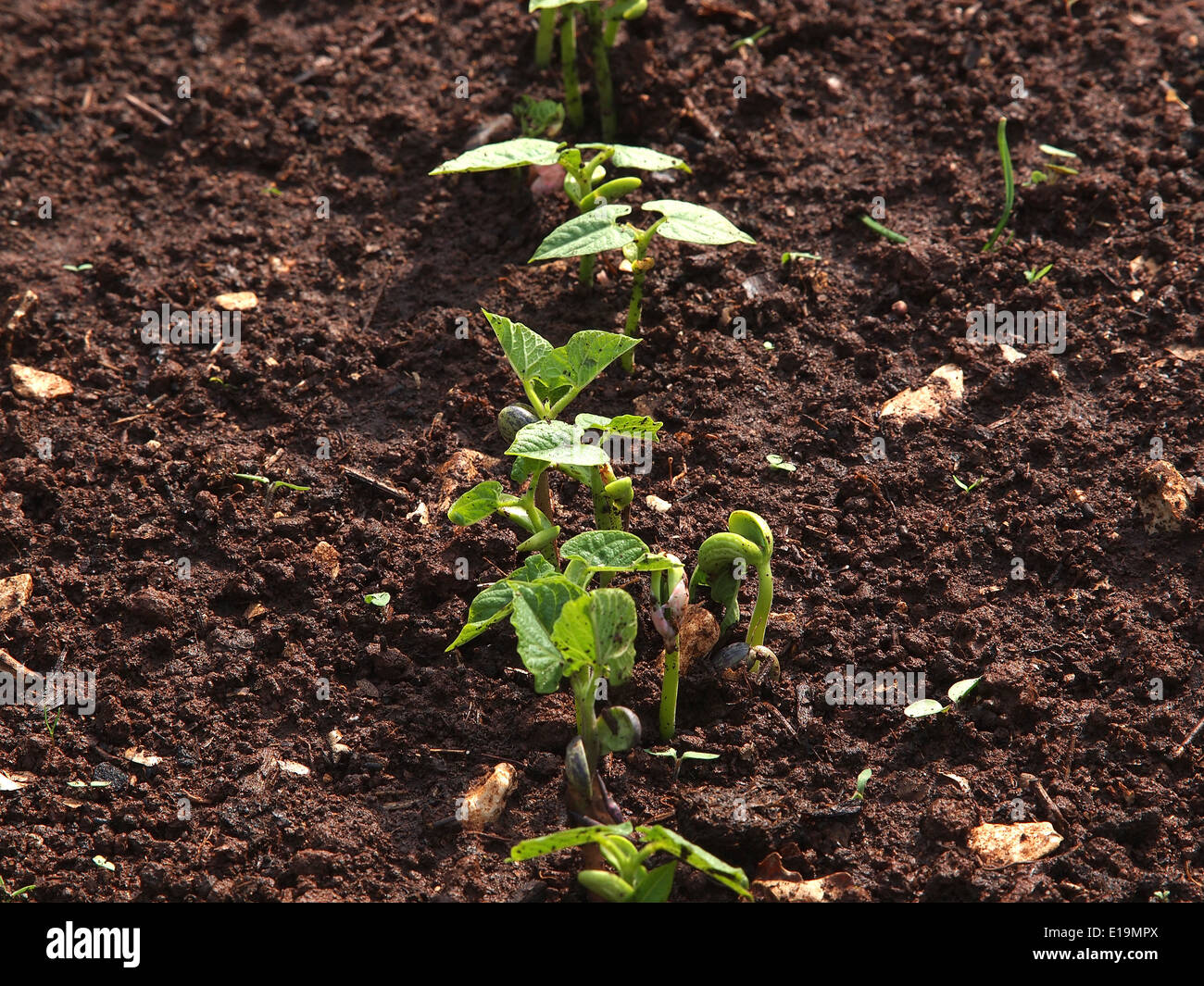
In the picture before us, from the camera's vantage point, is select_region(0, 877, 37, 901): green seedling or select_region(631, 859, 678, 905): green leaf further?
select_region(0, 877, 37, 901): green seedling

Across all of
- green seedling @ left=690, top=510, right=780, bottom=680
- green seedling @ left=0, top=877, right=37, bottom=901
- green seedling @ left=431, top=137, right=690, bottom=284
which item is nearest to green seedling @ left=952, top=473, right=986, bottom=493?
green seedling @ left=690, top=510, right=780, bottom=680

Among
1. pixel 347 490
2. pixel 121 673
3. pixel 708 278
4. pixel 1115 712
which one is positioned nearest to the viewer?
pixel 1115 712

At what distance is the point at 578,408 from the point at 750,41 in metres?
1.48

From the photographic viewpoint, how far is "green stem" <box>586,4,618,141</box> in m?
3.04

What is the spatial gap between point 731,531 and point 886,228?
1.24m

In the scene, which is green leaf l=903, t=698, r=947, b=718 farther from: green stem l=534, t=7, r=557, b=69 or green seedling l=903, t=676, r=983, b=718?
green stem l=534, t=7, r=557, b=69

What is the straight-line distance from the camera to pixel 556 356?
2.04m

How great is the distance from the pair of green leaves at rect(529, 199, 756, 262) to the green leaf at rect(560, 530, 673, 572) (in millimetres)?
671

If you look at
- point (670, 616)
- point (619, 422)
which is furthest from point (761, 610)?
point (619, 422)

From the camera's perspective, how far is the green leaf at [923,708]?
2027 mm

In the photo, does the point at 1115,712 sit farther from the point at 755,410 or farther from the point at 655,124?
the point at 655,124

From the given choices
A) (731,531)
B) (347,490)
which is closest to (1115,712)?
(731,531)

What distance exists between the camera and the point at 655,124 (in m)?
3.16

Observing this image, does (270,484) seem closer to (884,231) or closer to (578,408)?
(578,408)
